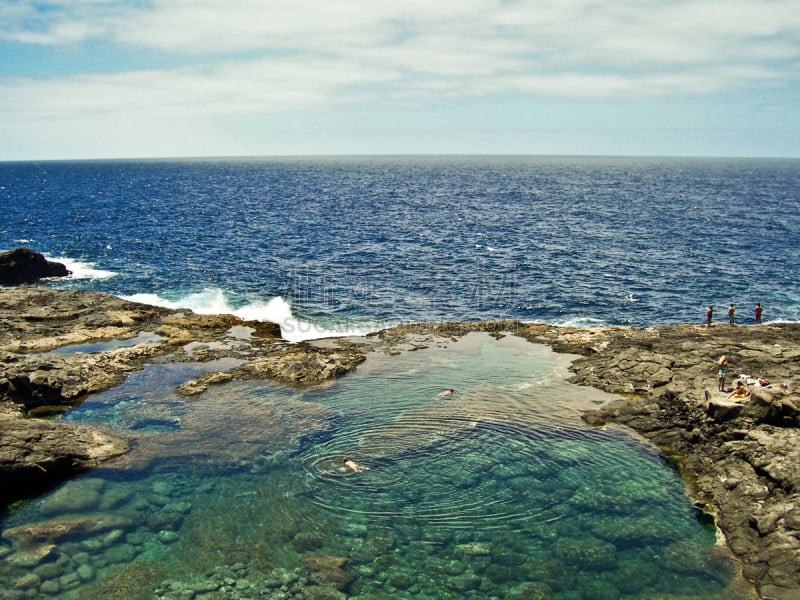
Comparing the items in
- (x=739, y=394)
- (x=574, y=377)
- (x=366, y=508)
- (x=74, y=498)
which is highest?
(x=739, y=394)

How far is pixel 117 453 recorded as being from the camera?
30406 mm

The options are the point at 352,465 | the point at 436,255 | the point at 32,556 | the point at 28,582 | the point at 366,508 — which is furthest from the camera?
the point at 436,255

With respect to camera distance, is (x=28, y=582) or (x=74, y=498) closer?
(x=28, y=582)

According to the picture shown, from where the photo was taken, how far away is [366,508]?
2634 cm

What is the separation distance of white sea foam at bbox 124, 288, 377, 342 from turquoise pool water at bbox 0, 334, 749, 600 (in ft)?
49.9

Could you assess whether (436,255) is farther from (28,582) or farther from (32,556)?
(28,582)

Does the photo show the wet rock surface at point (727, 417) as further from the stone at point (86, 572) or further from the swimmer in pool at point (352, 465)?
the stone at point (86, 572)

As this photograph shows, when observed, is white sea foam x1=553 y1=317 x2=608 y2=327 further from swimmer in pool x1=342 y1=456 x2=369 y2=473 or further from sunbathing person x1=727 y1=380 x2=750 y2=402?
swimmer in pool x1=342 y1=456 x2=369 y2=473

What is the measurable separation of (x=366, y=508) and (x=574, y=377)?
20017mm

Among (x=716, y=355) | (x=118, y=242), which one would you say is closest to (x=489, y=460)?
(x=716, y=355)

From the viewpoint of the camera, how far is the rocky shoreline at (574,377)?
25.5 m

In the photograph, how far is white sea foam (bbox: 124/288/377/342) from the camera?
5300 centimetres

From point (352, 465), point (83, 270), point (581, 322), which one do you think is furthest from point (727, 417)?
point (83, 270)

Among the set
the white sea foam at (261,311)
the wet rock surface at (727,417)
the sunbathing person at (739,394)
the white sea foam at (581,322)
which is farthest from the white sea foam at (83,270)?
the sunbathing person at (739,394)
